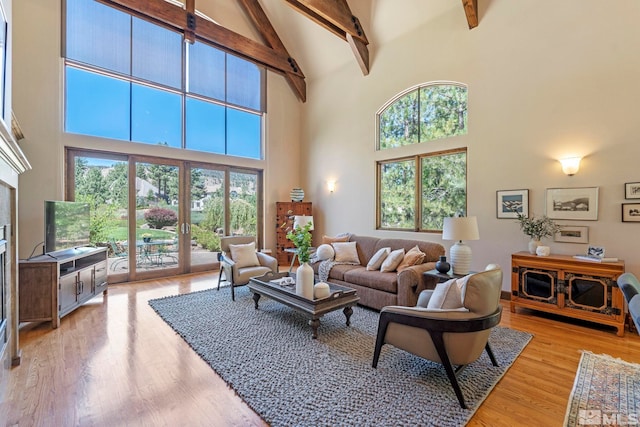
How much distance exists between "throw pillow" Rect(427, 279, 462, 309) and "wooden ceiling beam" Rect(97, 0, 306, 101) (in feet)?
21.4

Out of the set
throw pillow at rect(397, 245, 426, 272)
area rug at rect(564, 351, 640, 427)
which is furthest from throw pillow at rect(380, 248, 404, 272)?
area rug at rect(564, 351, 640, 427)

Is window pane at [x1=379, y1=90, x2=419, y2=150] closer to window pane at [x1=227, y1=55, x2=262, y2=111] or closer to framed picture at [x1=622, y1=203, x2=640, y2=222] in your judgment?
framed picture at [x1=622, y1=203, x2=640, y2=222]

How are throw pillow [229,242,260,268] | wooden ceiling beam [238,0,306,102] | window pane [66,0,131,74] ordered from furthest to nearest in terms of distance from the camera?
wooden ceiling beam [238,0,306,102]
window pane [66,0,131,74]
throw pillow [229,242,260,268]

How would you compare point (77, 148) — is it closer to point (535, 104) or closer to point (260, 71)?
point (260, 71)

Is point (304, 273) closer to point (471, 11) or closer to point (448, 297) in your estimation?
point (448, 297)

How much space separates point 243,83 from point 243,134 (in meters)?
1.23

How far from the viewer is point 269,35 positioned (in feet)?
23.1

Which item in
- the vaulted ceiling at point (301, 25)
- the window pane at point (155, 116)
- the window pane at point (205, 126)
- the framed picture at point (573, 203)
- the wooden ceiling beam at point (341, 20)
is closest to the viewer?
the framed picture at point (573, 203)

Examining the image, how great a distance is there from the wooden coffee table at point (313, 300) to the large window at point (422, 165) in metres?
2.84

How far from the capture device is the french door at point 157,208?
203 inches

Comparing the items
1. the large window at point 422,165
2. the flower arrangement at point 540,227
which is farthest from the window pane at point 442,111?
the flower arrangement at point 540,227

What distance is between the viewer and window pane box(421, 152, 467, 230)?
5.00m

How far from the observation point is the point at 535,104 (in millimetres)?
4180

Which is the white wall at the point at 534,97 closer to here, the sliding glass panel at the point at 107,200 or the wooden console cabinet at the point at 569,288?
the wooden console cabinet at the point at 569,288
